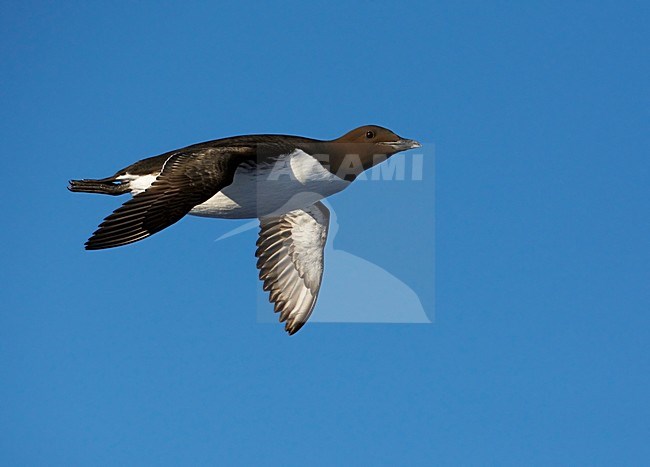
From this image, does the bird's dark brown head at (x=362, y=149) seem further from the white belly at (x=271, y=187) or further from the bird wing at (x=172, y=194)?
the bird wing at (x=172, y=194)

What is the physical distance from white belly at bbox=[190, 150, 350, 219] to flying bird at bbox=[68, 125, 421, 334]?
1 cm

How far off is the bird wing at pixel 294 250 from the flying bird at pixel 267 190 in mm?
15

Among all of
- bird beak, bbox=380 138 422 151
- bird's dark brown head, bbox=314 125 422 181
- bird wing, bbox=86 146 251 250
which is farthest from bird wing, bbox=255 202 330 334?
bird wing, bbox=86 146 251 250

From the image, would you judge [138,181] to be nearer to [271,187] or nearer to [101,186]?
[101,186]

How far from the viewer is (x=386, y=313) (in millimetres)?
16234

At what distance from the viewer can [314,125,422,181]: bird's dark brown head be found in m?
Result: 14.1

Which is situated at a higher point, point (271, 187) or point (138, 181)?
point (138, 181)

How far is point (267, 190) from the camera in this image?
1380 cm

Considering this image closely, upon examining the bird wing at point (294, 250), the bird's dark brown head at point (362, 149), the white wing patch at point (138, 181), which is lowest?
the bird wing at point (294, 250)

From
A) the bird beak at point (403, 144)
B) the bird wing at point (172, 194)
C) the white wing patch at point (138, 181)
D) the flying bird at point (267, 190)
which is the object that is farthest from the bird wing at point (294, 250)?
the bird wing at point (172, 194)

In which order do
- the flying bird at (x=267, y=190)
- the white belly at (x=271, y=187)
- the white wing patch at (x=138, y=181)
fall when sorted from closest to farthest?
1. the flying bird at (x=267, y=190)
2. the white belly at (x=271, y=187)
3. the white wing patch at (x=138, y=181)

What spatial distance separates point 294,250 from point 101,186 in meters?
3.39

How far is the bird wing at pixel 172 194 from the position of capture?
459 inches

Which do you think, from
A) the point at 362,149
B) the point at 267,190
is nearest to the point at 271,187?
the point at 267,190
